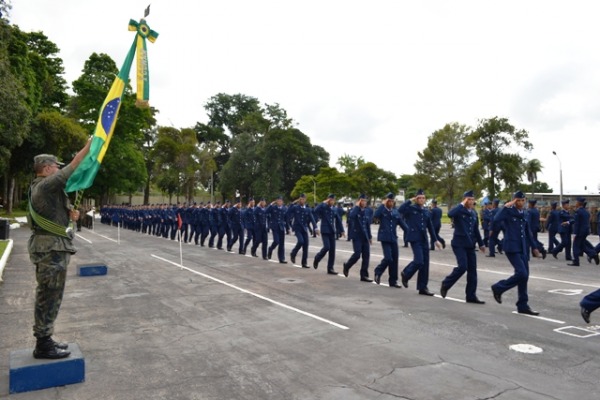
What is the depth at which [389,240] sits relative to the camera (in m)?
10.3

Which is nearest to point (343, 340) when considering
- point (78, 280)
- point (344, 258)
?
point (78, 280)

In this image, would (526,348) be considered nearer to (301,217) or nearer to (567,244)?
(301,217)

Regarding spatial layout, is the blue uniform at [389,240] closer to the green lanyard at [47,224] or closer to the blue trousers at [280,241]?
the blue trousers at [280,241]

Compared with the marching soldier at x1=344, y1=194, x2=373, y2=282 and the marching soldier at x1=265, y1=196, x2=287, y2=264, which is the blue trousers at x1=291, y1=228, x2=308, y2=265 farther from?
the marching soldier at x1=344, y1=194, x2=373, y2=282

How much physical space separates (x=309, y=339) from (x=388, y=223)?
4.86 m

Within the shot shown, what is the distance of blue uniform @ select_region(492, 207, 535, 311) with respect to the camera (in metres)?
7.71

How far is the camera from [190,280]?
11.1 meters

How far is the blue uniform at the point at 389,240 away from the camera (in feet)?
33.6

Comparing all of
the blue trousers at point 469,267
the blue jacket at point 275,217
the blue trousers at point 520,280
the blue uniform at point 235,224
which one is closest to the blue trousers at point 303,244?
the blue jacket at point 275,217

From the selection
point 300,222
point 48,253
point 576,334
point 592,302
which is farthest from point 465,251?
point 48,253

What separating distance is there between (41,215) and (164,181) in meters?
66.1

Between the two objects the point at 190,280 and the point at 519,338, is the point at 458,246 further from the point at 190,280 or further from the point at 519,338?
the point at 190,280

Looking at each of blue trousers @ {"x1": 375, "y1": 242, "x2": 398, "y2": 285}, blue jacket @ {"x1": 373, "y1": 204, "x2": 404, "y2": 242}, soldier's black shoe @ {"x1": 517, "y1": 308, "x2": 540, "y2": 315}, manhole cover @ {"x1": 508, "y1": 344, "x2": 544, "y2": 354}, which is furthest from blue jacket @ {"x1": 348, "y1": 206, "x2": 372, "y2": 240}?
manhole cover @ {"x1": 508, "y1": 344, "x2": 544, "y2": 354}

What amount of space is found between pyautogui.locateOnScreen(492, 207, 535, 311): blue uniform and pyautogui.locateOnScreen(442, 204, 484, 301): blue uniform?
508 mm
